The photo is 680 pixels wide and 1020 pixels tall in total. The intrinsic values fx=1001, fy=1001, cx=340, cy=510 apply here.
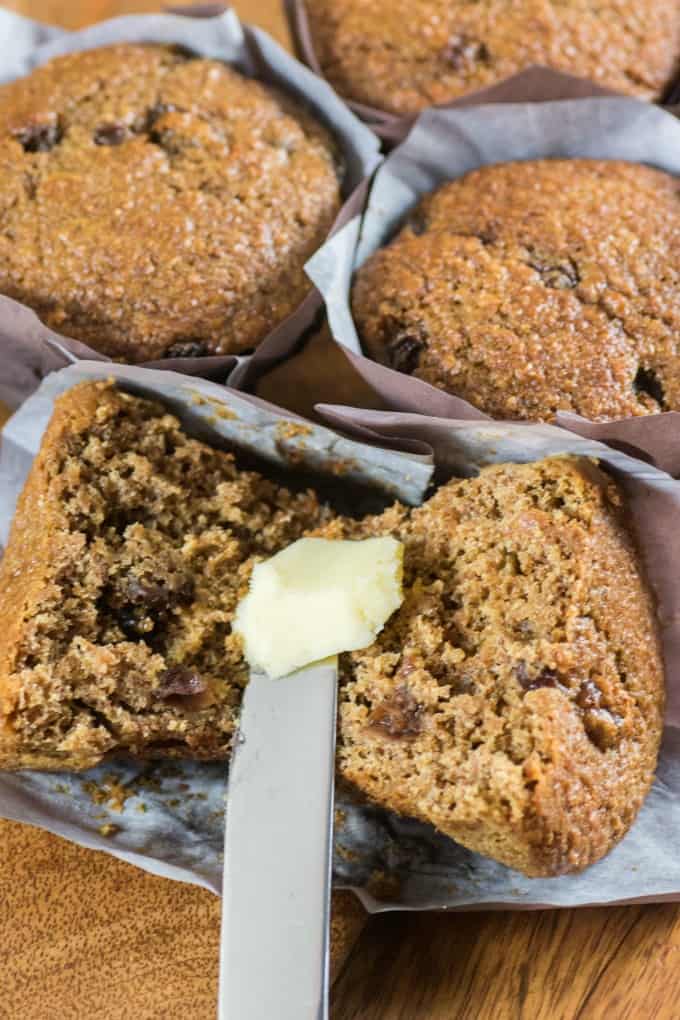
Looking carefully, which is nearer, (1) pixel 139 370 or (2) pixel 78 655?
(2) pixel 78 655

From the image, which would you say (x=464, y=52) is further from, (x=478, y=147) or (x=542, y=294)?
(x=542, y=294)

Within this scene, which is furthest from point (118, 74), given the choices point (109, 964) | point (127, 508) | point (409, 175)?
point (109, 964)

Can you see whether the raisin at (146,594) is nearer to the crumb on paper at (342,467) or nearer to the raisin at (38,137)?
the crumb on paper at (342,467)

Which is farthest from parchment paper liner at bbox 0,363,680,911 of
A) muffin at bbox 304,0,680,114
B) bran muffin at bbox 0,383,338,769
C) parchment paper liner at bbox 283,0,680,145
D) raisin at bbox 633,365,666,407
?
muffin at bbox 304,0,680,114

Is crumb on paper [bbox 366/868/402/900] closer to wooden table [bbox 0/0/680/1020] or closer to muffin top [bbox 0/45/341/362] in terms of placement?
wooden table [bbox 0/0/680/1020]

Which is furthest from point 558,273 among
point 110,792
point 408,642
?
point 110,792

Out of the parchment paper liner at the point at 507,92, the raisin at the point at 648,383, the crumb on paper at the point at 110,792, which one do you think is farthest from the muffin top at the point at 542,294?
the crumb on paper at the point at 110,792

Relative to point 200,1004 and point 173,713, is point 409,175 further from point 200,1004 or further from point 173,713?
point 200,1004
